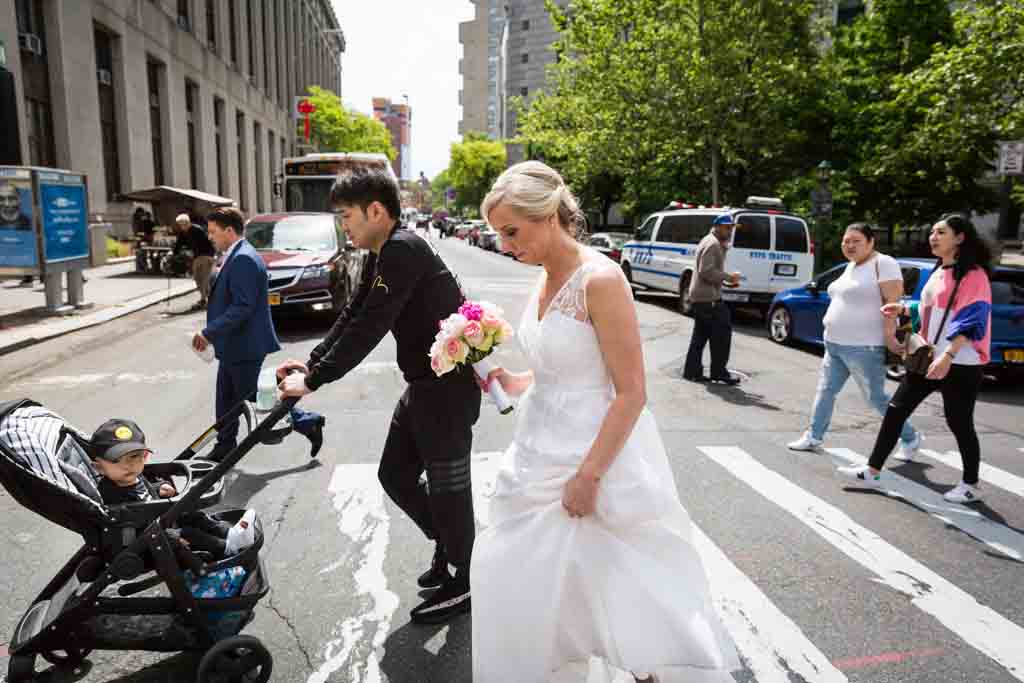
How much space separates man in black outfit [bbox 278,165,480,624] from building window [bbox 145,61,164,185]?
3077cm

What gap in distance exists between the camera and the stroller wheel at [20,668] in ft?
9.11

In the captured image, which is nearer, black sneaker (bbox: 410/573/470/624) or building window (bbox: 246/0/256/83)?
black sneaker (bbox: 410/573/470/624)

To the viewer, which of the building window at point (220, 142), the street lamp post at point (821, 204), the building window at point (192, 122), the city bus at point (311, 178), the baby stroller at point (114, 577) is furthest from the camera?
the building window at point (220, 142)

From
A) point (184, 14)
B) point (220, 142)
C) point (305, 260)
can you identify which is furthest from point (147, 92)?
point (305, 260)

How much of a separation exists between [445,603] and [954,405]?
374 centimetres

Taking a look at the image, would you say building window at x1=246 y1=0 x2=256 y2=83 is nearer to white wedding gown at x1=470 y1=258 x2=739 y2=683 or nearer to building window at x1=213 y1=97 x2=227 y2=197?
building window at x1=213 y1=97 x2=227 y2=197

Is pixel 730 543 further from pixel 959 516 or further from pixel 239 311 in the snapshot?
pixel 239 311

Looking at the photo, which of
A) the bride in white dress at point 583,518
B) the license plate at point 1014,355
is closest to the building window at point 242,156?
the license plate at point 1014,355

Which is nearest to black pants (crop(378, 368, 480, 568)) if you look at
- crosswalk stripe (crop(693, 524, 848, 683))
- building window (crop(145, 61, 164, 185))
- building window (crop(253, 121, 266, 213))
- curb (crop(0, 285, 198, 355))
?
crosswalk stripe (crop(693, 524, 848, 683))

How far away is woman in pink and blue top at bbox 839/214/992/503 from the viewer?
4.82 meters

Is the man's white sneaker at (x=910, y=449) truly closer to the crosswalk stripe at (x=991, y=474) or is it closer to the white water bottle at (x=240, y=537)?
the crosswalk stripe at (x=991, y=474)

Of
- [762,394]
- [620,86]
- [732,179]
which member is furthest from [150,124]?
[762,394]

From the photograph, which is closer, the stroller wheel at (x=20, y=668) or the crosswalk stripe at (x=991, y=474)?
the stroller wheel at (x=20, y=668)

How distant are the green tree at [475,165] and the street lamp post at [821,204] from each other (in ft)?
244
